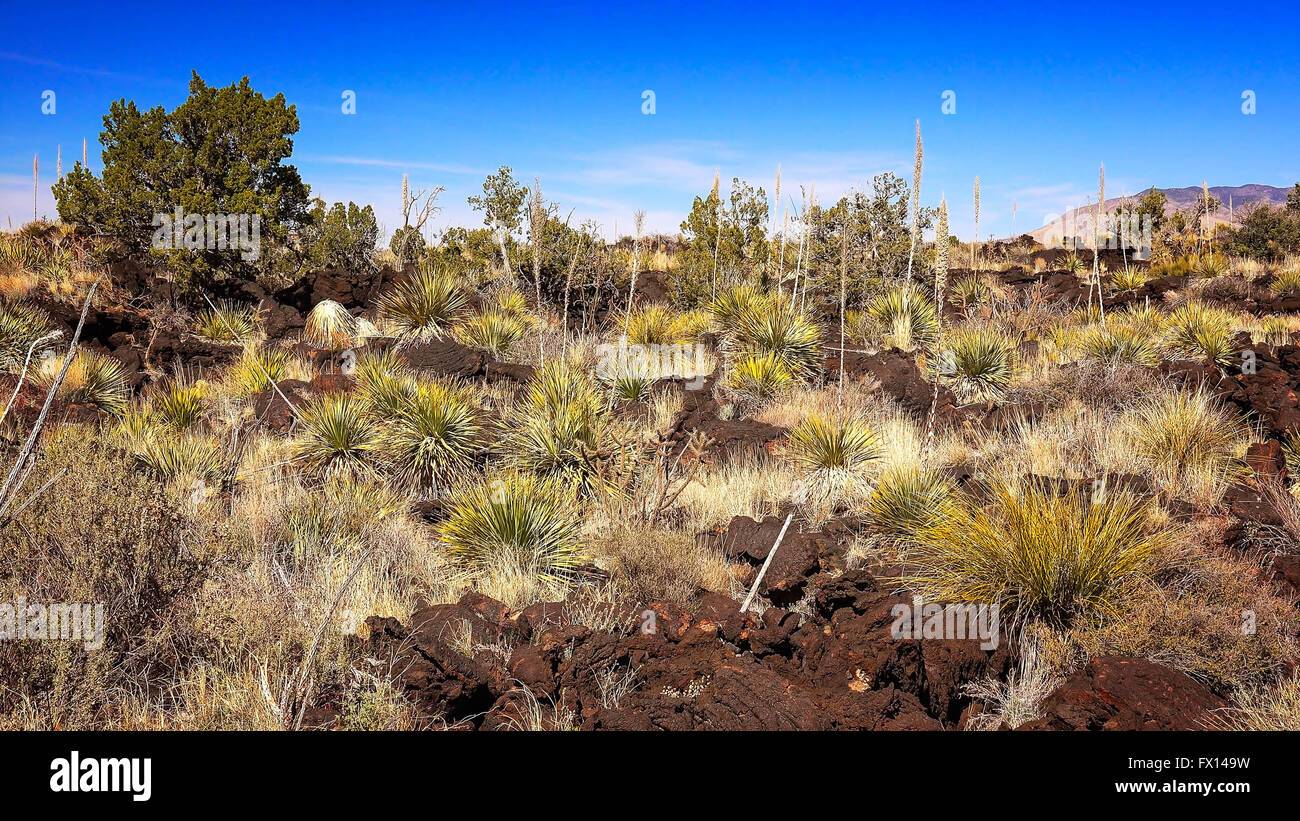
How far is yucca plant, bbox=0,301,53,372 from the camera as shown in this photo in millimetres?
10422

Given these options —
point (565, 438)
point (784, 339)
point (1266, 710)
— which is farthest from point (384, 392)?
point (1266, 710)

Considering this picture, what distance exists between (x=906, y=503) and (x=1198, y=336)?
885 cm

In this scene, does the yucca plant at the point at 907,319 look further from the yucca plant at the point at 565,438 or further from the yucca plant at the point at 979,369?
the yucca plant at the point at 565,438

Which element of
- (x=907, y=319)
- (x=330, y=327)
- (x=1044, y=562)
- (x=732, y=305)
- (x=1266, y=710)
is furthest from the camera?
(x=330, y=327)

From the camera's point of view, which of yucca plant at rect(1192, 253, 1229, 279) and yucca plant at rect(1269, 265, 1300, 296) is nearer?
yucca plant at rect(1269, 265, 1300, 296)

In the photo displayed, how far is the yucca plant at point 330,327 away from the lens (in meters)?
13.0

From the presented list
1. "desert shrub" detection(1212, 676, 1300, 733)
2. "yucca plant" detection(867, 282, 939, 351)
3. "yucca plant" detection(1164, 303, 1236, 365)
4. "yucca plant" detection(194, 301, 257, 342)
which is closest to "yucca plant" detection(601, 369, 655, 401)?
"yucca plant" detection(867, 282, 939, 351)

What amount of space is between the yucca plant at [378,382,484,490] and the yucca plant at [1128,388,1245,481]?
6.72 metres

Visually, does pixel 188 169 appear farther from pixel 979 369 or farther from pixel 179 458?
pixel 979 369

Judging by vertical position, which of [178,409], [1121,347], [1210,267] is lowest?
[178,409]

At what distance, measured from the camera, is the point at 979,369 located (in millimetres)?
10391

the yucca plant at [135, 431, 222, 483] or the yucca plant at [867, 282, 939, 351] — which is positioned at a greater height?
the yucca plant at [867, 282, 939, 351]

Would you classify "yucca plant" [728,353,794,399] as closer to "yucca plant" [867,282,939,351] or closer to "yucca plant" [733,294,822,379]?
"yucca plant" [733,294,822,379]
